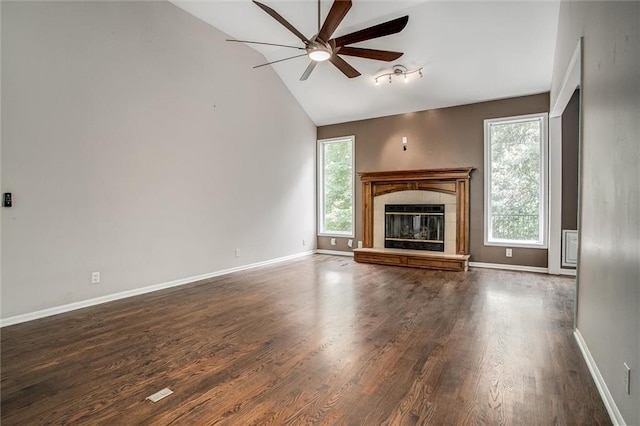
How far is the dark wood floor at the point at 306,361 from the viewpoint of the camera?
1822mm

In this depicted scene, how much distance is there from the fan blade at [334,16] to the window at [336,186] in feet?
13.1

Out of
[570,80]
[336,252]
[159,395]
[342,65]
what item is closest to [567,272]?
[570,80]

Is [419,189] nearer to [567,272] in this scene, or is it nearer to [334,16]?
[567,272]

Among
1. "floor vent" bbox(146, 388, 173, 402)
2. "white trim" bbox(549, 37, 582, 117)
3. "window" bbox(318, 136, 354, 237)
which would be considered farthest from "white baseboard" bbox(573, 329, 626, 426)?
"window" bbox(318, 136, 354, 237)

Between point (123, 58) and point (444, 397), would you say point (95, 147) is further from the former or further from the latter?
point (444, 397)

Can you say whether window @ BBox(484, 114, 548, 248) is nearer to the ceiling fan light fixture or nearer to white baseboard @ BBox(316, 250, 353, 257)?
white baseboard @ BBox(316, 250, 353, 257)

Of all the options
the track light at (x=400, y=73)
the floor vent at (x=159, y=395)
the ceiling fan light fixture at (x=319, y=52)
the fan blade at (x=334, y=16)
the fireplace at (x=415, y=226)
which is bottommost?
the floor vent at (x=159, y=395)

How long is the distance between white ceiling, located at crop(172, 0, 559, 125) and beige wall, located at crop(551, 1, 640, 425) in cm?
192

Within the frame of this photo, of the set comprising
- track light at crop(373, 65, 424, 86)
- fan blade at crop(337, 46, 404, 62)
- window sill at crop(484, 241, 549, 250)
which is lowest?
window sill at crop(484, 241, 549, 250)

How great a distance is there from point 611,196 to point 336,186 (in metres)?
5.84

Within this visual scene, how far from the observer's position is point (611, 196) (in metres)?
1.90

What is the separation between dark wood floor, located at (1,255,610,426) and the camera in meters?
1.82

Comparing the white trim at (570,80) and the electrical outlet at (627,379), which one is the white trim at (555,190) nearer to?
the white trim at (570,80)

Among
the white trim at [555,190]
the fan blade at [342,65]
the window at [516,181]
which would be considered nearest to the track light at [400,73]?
the fan blade at [342,65]
